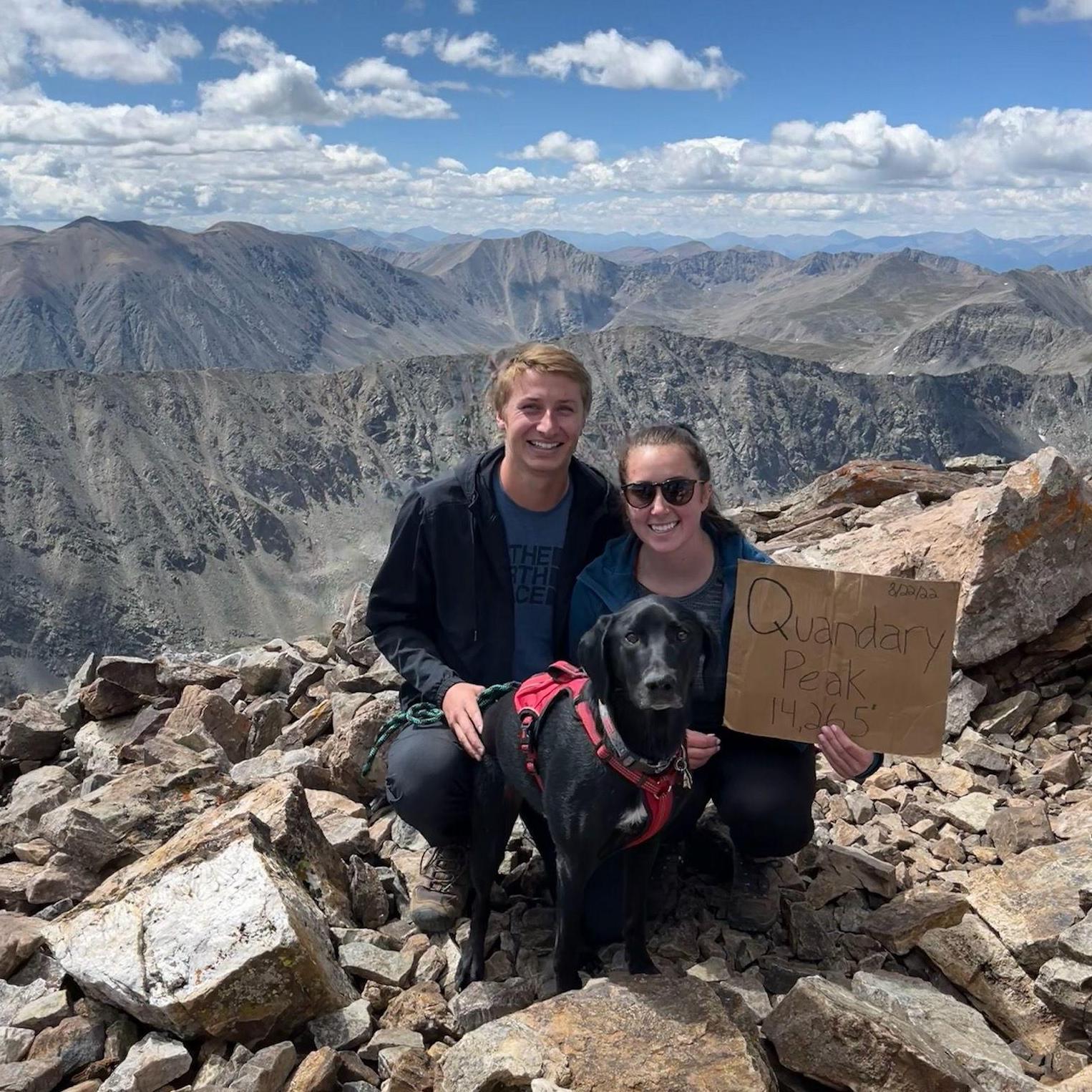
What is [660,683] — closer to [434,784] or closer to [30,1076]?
[434,784]

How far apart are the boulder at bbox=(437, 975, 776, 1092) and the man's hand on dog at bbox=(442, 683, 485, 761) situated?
4.22 ft

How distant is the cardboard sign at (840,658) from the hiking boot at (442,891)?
1.76 m

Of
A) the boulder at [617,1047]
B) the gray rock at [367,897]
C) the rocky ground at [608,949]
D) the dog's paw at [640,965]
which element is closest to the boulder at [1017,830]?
the rocky ground at [608,949]

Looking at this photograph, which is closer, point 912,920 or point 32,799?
point 912,920

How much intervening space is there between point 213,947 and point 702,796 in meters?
2.55

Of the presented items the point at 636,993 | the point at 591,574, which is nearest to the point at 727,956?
the point at 636,993

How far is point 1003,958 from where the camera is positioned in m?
4.56

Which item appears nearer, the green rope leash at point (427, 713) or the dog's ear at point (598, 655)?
the dog's ear at point (598, 655)

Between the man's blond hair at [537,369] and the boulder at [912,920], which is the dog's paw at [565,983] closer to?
the boulder at [912,920]

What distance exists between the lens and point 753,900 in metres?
4.94

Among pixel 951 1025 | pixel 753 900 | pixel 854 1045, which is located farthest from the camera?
pixel 753 900

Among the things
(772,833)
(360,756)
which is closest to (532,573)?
(772,833)

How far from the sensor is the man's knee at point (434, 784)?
489 cm

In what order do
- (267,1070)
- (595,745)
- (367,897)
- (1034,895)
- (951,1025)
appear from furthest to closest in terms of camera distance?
(367,897), (1034,895), (951,1025), (595,745), (267,1070)
